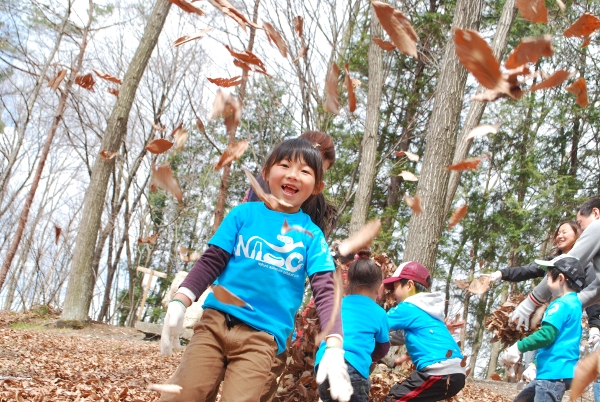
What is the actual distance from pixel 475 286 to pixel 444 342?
58cm

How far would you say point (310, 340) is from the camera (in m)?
3.26

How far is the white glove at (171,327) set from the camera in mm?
1833

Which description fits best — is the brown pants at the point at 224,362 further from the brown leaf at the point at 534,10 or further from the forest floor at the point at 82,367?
the brown leaf at the point at 534,10

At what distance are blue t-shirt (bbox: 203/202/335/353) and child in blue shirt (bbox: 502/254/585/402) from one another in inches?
69.8

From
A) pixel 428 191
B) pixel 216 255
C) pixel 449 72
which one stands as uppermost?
pixel 449 72

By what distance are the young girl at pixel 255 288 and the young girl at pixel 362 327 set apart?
0.93m

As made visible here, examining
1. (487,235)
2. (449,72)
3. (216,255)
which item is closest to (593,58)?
(487,235)

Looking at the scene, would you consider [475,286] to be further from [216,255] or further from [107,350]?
[107,350]

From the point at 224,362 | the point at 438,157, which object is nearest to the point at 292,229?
the point at 224,362

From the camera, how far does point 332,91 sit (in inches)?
95.3

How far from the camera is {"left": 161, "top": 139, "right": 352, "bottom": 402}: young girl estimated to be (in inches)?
74.4

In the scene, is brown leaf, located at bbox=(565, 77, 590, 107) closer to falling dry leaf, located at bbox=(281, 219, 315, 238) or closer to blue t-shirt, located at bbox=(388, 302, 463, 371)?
falling dry leaf, located at bbox=(281, 219, 315, 238)

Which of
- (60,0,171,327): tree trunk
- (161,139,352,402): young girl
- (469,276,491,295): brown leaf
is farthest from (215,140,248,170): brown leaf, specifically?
(60,0,171,327): tree trunk

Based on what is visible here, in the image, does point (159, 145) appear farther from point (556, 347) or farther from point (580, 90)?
point (556, 347)
